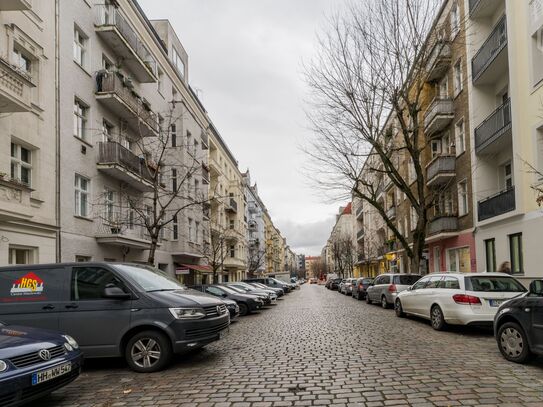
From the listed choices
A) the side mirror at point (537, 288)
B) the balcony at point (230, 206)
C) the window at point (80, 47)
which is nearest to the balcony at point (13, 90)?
the window at point (80, 47)

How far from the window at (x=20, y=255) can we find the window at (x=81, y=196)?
3.30m

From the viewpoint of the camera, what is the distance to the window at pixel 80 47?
20227 mm

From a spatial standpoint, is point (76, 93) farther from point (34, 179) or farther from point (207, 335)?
point (207, 335)

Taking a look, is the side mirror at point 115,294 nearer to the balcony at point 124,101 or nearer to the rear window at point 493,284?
the rear window at point 493,284

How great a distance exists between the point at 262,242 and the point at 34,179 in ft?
277

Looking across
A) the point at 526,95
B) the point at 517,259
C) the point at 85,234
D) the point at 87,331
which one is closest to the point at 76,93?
the point at 85,234

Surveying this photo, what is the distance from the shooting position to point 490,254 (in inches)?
893

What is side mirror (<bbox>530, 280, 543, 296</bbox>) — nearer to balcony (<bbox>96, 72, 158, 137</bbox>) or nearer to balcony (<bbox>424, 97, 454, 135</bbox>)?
balcony (<bbox>96, 72, 158, 137</bbox>)

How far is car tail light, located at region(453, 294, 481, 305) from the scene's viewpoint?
11508mm

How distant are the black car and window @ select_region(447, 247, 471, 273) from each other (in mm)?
17747

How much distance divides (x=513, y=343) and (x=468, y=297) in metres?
3.77

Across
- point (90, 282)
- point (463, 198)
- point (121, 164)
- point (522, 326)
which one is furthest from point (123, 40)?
point (522, 326)

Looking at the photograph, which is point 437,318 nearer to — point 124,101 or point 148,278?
point 148,278

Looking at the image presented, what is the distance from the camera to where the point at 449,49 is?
87.4ft
